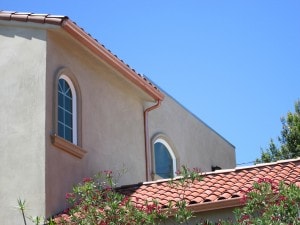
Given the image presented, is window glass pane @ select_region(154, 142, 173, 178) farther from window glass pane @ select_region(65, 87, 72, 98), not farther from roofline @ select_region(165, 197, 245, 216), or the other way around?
roofline @ select_region(165, 197, 245, 216)

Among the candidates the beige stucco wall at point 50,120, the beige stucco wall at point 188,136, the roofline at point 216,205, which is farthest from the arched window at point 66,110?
the beige stucco wall at point 188,136

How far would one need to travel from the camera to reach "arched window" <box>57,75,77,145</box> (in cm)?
1375

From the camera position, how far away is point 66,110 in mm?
14086

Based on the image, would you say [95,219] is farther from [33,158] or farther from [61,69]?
[61,69]

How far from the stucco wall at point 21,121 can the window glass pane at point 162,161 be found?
19.9 ft

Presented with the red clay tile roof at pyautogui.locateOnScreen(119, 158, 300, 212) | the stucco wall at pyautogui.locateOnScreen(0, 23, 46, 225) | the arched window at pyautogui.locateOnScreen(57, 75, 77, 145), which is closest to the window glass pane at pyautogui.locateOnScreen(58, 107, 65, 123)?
the arched window at pyautogui.locateOnScreen(57, 75, 77, 145)

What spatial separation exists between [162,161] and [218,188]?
649cm

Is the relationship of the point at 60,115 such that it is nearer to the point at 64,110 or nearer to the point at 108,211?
the point at 64,110

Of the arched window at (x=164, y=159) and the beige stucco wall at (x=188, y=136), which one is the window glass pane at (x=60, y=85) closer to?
the beige stucco wall at (x=188, y=136)

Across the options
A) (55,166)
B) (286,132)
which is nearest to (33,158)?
(55,166)

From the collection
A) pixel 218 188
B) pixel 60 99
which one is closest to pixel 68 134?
pixel 60 99

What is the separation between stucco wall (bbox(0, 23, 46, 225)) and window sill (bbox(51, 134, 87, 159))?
0.32 m

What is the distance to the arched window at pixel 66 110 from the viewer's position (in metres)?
13.8

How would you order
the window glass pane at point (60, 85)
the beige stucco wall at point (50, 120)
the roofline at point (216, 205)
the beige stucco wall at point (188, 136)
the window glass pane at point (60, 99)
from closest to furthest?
the roofline at point (216, 205)
the beige stucco wall at point (50, 120)
the window glass pane at point (60, 99)
the window glass pane at point (60, 85)
the beige stucco wall at point (188, 136)
